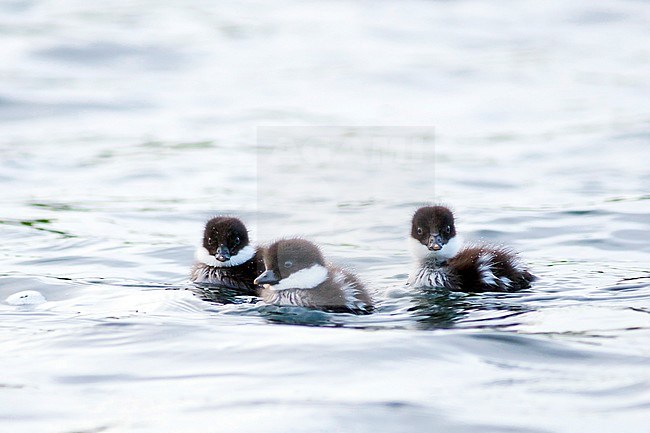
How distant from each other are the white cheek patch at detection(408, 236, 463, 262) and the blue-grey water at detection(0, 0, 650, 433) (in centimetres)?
27

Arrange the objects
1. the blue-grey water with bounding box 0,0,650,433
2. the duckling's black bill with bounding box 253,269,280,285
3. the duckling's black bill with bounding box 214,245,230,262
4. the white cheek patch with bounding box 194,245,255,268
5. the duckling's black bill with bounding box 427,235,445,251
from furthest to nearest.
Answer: the white cheek patch with bounding box 194,245,255,268 → the duckling's black bill with bounding box 214,245,230,262 → the duckling's black bill with bounding box 427,235,445,251 → the duckling's black bill with bounding box 253,269,280,285 → the blue-grey water with bounding box 0,0,650,433

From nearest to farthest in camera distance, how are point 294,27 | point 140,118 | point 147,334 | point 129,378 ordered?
point 129,378
point 147,334
point 140,118
point 294,27

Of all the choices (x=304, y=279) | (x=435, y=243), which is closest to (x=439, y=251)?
(x=435, y=243)

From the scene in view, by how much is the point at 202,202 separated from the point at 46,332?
17.2 feet

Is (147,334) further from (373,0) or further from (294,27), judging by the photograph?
(373,0)

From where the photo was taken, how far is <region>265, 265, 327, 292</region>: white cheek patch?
753 centimetres

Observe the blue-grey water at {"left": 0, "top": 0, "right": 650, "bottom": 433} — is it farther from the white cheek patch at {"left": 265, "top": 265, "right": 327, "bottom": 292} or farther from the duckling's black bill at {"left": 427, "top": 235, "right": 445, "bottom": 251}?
the duckling's black bill at {"left": 427, "top": 235, "right": 445, "bottom": 251}

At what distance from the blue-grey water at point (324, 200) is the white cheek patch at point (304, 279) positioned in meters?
0.21

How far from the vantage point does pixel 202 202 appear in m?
12.0

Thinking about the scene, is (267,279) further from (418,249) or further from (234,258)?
(418,249)

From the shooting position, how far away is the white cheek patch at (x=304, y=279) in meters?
7.53

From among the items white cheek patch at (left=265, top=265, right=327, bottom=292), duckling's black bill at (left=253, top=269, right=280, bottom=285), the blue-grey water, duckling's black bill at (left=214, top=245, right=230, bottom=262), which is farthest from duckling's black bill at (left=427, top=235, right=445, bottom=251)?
duckling's black bill at (left=214, top=245, right=230, bottom=262)

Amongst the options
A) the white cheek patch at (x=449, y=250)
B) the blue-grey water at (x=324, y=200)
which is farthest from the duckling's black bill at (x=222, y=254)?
the white cheek patch at (x=449, y=250)

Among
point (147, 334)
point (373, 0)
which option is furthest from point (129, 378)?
point (373, 0)
